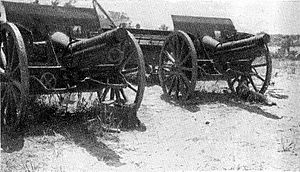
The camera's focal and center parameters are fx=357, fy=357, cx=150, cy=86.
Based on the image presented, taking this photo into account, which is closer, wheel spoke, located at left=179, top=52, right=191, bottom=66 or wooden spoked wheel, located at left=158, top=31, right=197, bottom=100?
wooden spoked wheel, located at left=158, top=31, right=197, bottom=100

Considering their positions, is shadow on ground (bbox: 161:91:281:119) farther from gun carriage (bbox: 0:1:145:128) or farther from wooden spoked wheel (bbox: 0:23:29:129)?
wooden spoked wheel (bbox: 0:23:29:129)

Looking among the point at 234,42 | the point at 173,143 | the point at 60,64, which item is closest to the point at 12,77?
the point at 60,64

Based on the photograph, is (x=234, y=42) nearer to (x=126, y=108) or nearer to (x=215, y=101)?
(x=215, y=101)

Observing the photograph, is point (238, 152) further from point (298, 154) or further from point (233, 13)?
point (233, 13)

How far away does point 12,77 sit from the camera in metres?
5.49

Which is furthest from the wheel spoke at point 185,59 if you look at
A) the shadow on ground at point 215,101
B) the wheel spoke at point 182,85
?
the shadow on ground at point 215,101

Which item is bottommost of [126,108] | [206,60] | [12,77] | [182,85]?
[182,85]

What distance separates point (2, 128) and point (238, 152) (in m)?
3.63

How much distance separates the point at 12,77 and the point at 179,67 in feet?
13.7

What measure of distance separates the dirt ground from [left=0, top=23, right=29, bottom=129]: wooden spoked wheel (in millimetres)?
415

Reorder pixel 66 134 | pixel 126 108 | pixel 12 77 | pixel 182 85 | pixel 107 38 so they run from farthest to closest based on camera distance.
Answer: pixel 182 85 < pixel 126 108 < pixel 66 134 < pixel 12 77 < pixel 107 38

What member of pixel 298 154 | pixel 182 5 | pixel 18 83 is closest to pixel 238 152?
pixel 298 154

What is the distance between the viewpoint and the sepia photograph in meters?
4.71

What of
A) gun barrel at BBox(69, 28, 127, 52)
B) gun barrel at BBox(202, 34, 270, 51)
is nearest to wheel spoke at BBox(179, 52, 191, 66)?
gun barrel at BBox(202, 34, 270, 51)
